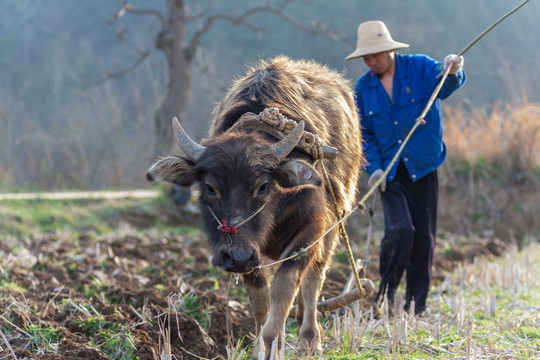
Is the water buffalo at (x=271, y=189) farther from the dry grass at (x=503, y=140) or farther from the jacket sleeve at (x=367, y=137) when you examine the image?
the dry grass at (x=503, y=140)

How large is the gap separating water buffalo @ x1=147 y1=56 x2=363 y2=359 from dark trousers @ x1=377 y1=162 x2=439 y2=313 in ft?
A: 2.19

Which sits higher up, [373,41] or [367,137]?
[373,41]

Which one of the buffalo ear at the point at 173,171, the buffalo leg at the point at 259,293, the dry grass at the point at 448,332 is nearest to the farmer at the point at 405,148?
the dry grass at the point at 448,332

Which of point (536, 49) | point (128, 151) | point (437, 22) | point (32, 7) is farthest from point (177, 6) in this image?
point (32, 7)

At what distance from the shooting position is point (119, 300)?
4.80 meters

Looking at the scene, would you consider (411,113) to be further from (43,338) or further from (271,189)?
(43,338)

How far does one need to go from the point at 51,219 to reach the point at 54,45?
1443 inches

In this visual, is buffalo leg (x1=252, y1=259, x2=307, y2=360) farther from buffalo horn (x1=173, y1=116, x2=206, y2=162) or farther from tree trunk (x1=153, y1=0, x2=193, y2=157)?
tree trunk (x1=153, y1=0, x2=193, y2=157)

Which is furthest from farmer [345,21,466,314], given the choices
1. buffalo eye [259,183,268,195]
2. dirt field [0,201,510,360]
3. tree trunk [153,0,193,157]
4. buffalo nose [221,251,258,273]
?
tree trunk [153,0,193,157]

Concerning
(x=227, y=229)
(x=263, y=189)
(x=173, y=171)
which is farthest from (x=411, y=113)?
(x=227, y=229)

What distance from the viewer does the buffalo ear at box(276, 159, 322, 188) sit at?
3479mm

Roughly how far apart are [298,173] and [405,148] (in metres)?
1.95

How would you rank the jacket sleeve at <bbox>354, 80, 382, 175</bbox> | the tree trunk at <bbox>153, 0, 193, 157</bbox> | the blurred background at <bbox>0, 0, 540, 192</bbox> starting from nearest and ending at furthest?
the jacket sleeve at <bbox>354, 80, 382, 175</bbox>
the tree trunk at <bbox>153, 0, 193, 157</bbox>
the blurred background at <bbox>0, 0, 540, 192</bbox>

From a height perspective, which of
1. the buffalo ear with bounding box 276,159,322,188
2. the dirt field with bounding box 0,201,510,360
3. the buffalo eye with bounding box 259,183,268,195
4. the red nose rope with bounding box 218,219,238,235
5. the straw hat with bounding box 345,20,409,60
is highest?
the straw hat with bounding box 345,20,409,60
